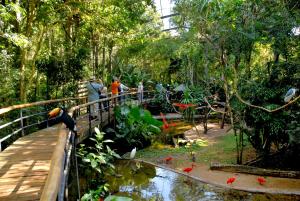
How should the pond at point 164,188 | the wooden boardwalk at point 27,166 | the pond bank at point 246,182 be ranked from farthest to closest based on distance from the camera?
the pond bank at point 246,182 → the pond at point 164,188 → the wooden boardwalk at point 27,166

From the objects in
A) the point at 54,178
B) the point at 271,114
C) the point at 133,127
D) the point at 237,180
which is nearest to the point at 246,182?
the point at 237,180

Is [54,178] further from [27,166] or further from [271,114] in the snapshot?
[271,114]

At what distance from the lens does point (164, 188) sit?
20.5 ft

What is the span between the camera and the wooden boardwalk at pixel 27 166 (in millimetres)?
3166

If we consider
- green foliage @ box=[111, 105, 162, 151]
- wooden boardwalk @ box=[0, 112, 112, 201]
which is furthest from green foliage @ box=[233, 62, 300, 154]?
wooden boardwalk @ box=[0, 112, 112, 201]

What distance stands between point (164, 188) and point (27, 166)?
113 inches

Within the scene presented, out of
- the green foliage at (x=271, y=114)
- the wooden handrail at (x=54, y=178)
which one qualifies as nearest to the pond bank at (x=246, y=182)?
the green foliage at (x=271, y=114)

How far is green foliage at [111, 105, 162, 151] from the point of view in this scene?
372 inches

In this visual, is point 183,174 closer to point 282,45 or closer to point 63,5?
point 282,45

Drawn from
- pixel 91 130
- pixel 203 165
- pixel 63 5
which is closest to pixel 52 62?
pixel 63 5

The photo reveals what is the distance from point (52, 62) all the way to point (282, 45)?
6.96 m

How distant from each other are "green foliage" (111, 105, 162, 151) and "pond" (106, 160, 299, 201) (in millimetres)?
1872

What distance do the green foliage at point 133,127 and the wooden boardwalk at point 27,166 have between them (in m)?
3.47

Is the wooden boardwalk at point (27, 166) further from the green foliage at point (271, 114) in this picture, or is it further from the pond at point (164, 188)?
the green foliage at point (271, 114)
